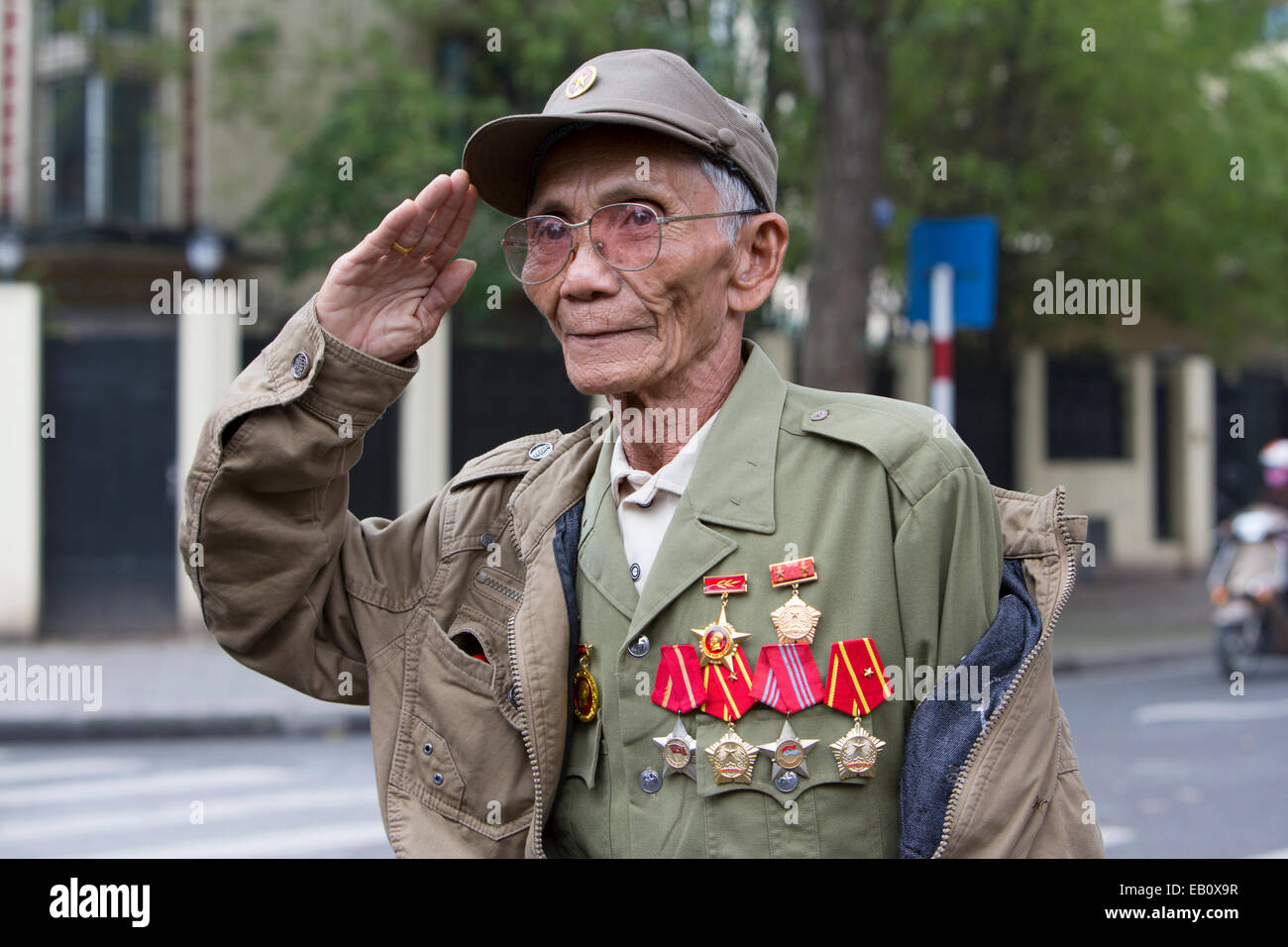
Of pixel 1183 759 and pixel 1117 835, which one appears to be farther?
pixel 1183 759

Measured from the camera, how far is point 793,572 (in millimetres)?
1807

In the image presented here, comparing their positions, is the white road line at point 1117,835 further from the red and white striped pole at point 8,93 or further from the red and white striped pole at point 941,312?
the red and white striped pole at point 8,93

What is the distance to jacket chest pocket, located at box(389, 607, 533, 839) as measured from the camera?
1.93 meters

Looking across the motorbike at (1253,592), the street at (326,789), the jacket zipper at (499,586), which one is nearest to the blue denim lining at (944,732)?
the jacket zipper at (499,586)

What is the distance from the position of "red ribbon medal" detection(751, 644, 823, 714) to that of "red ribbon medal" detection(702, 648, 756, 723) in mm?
14

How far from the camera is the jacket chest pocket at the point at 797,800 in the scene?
5.81ft

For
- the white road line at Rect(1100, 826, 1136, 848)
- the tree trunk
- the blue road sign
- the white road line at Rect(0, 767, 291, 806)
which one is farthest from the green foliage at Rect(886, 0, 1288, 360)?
the white road line at Rect(0, 767, 291, 806)

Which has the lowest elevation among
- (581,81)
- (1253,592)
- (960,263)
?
(1253,592)

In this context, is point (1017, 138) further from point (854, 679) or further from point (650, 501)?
point (854, 679)

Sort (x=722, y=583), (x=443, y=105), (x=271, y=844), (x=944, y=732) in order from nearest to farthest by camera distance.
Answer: (x=944, y=732) → (x=722, y=583) → (x=271, y=844) → (x=443, y=105)

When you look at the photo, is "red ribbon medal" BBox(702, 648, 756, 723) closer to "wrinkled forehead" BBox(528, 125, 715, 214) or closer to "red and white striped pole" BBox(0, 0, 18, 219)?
"wrinkled forehead" BBox(528, 125, 715, 214)

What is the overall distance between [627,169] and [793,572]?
572 mm

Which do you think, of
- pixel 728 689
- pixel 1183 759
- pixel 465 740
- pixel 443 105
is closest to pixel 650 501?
pixel 728 689
